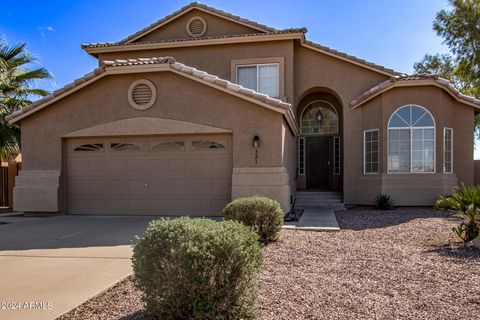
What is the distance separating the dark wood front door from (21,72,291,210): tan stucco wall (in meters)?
7.24

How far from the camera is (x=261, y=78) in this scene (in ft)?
53.5

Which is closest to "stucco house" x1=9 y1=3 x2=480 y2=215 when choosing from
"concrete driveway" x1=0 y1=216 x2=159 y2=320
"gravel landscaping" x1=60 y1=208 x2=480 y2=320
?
"concrete driveway" x1=0 y1=216 x2=159 y2=320

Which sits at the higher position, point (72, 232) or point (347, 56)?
point (347, 56)

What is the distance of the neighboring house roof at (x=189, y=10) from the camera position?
16.9 m

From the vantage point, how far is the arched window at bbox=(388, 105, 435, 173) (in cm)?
1471

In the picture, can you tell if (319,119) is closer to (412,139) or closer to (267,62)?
(267,62)

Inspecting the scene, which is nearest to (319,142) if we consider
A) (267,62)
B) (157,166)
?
(267,62)

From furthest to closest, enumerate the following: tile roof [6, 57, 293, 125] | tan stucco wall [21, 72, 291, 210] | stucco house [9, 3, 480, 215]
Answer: stucco house [9, 3, 480, 215]
tan stucco wall [21, 72, 291, 210]
tile roof [6, 57, 293, 125]

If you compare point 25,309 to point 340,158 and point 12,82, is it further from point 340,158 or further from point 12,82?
point 340,158

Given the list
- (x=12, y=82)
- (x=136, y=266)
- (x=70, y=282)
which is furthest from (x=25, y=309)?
(x=12, y=82)

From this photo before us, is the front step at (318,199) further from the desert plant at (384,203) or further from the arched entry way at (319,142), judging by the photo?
the desert plant at (384,203)

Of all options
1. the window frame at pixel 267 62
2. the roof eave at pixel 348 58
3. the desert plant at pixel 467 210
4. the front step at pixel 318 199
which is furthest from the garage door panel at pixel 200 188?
the roof eave at pixel 348 58

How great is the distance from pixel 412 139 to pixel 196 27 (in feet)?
34.6

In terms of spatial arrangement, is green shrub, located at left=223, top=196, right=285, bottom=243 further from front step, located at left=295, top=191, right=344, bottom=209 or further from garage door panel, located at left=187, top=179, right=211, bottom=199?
front step, located at left=295, top=191, right=344, bottom=209
